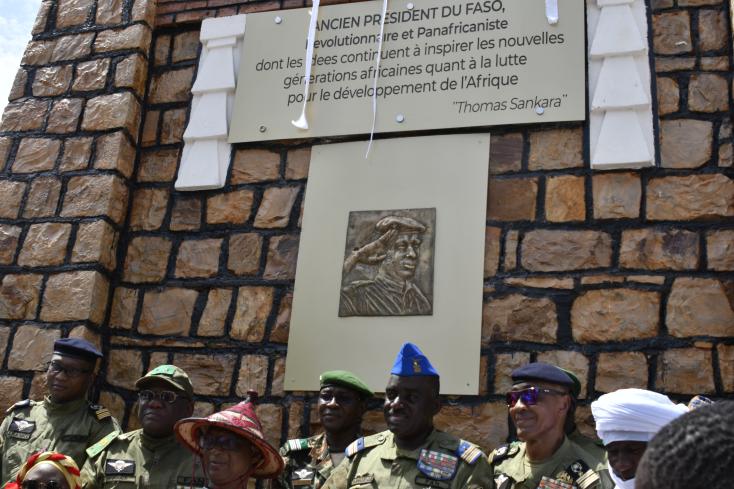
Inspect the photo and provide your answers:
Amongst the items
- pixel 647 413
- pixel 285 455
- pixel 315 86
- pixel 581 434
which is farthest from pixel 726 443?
pixel 315 86

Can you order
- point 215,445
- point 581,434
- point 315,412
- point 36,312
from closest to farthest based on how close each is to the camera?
point 215,445
point 581,434
point 315,412
point 36,312

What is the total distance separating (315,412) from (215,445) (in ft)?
4.07

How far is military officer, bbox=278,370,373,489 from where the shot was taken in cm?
466

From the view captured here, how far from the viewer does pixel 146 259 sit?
6.08 meters

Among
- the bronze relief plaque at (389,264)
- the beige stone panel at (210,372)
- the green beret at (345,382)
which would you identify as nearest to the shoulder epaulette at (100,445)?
the beige stone panel at (210,372)

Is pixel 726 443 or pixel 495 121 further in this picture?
pixel 495 121

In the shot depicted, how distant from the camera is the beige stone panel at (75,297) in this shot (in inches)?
229

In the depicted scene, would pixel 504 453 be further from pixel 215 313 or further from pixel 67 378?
pixel 67 378

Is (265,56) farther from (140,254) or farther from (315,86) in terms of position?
(140,254)

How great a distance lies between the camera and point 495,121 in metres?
5.57

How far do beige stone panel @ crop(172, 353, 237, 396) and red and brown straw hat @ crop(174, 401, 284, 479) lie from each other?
1.08m

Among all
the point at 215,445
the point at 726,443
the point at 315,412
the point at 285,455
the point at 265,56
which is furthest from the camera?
the point at 265,56

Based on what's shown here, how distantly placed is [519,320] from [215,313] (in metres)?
1.98

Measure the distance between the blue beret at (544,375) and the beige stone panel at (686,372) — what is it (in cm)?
85
